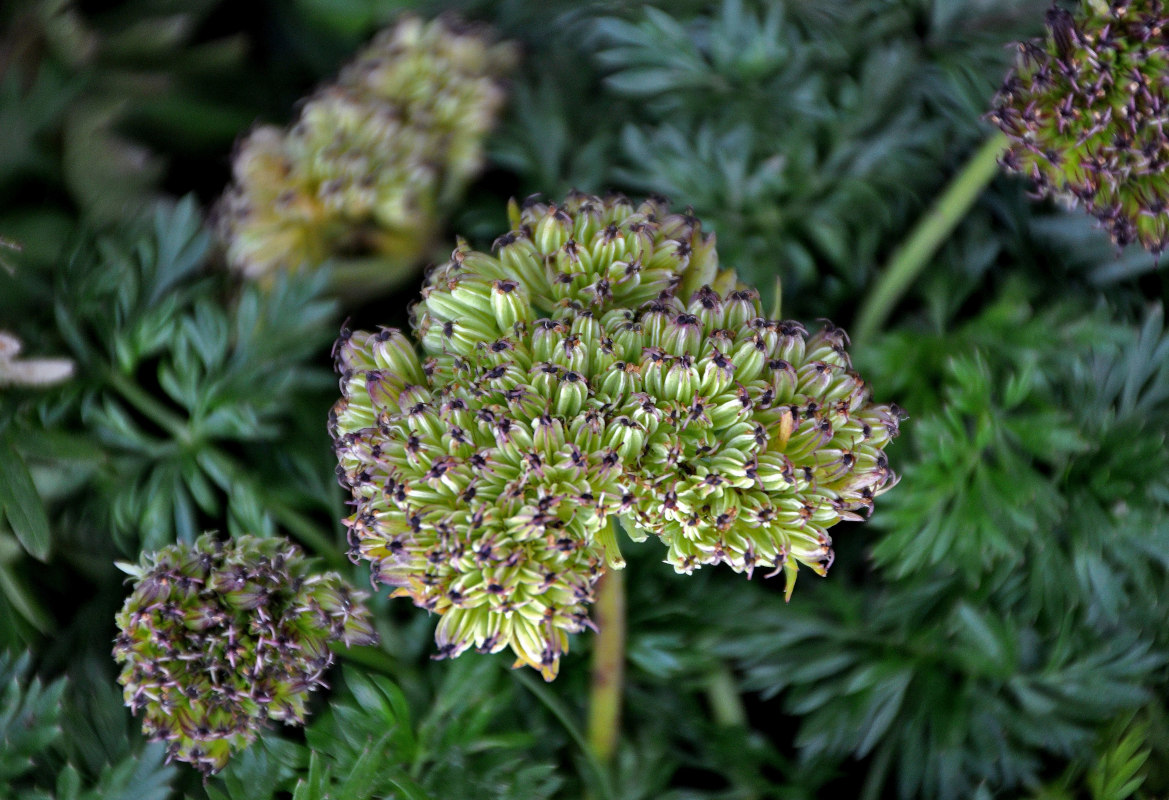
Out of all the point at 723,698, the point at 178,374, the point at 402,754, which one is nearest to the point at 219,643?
the point at 402,754

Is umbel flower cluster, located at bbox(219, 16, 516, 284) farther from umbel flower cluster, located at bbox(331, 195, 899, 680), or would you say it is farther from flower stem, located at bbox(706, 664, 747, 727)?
flower stem, located at bbox(706, 664, 747, 727)

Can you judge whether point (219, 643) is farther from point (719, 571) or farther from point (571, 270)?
point (719, 571)

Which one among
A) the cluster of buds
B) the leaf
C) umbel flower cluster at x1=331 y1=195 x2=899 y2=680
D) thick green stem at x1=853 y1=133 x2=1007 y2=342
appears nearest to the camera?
umbel flower cluster at x1=331 y1=195 x2=899 y2=680

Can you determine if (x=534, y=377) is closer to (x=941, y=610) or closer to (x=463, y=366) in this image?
(x=463, y=366)

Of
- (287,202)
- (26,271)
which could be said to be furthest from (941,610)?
(26,271)

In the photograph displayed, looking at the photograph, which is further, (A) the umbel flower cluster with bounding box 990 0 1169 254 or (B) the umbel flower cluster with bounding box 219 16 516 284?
(B) the umbel flower cluster with bounding box 219 16 516 284

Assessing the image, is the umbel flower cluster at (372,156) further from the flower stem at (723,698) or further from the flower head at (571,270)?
the flower stem at (723,698)

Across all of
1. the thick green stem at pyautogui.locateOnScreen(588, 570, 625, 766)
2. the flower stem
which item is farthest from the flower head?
the flower stem

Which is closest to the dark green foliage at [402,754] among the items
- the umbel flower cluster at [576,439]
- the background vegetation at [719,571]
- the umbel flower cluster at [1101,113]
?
the background vegetation at [719,571]
